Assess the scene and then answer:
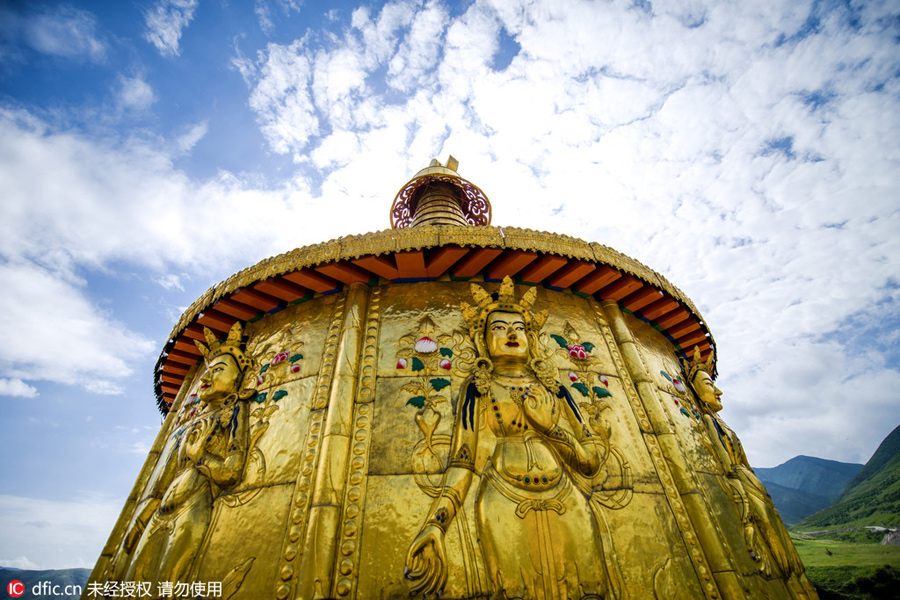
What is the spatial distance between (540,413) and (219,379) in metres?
3.77

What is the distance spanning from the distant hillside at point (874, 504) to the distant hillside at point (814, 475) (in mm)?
27226

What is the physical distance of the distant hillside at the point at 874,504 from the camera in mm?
15746

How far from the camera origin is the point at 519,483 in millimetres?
3404

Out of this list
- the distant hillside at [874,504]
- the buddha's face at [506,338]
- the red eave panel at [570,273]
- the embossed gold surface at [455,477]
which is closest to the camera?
the embossed gold surface at [455,477]

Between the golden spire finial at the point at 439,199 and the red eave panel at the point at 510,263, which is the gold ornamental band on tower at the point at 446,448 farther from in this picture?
the golden spire finial at the point at 439,199

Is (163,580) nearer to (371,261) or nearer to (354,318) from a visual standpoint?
(354,318)

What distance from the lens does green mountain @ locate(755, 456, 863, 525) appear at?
120ft

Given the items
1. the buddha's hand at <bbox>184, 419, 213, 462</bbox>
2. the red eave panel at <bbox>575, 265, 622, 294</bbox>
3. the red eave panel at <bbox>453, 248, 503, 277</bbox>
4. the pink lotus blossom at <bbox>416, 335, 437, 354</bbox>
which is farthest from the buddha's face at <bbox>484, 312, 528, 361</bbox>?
the buddha's hand at <bbox>184, 419, 213, 462</bbox>

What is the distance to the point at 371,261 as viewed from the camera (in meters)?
4.83

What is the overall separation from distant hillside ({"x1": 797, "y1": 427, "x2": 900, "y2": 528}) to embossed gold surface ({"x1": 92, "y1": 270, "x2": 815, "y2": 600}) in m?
17.1

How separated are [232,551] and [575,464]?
3164 millimetres

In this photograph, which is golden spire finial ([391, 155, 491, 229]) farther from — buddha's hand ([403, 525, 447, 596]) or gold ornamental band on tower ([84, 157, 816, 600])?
buddha's hand ([403, 525, 447, 596])

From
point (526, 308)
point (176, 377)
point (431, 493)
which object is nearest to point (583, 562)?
point (431, 493)

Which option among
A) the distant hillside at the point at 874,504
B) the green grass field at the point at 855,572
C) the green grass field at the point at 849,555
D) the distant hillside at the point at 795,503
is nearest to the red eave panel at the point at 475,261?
the green grass field at the point at 855,572
